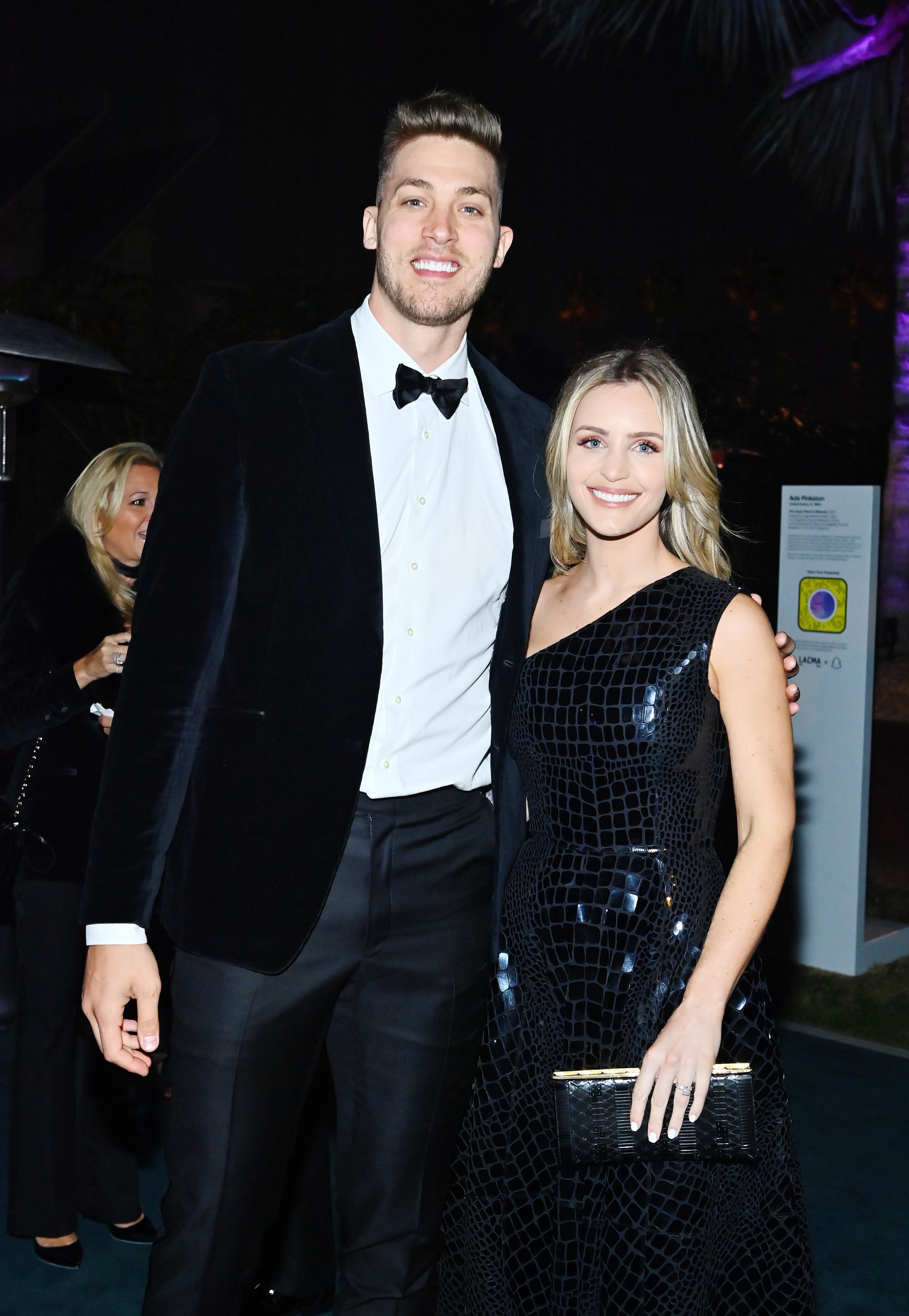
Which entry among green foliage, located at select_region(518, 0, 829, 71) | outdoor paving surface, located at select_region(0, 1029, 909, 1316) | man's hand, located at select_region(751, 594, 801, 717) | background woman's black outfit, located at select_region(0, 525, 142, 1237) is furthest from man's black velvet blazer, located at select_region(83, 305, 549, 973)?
green foliage, located at select_region(518, 0, 829, 71)

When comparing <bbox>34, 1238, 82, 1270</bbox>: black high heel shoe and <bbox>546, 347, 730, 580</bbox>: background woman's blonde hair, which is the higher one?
<bbox>546, 347, 730, 580</bbox>: background woman's blonde hair

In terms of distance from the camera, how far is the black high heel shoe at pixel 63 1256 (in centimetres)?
306

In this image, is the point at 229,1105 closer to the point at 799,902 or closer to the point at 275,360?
the point at 275,360

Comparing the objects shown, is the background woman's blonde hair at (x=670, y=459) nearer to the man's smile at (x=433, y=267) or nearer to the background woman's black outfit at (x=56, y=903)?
the man's smile at (x=433, y=267)

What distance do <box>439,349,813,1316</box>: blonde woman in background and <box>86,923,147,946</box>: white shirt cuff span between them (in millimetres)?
602

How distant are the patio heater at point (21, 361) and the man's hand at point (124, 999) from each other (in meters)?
2.52

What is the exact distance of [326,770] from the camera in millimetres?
1873

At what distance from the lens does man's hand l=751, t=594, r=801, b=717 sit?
6.75ft

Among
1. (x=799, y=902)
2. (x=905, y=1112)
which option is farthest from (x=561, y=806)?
(x=799, y=902)

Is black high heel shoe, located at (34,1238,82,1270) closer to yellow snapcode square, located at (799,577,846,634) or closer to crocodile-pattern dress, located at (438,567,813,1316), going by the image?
crocodile-pattern dress, located at (438,567,813,1316)

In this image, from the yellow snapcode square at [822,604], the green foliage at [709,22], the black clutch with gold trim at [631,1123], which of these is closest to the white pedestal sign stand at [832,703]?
the yellow snapcode square at [822,604]

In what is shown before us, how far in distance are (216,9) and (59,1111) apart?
38.0ft

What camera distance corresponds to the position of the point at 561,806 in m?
2.08

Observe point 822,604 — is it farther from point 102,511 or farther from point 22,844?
point 22,844
